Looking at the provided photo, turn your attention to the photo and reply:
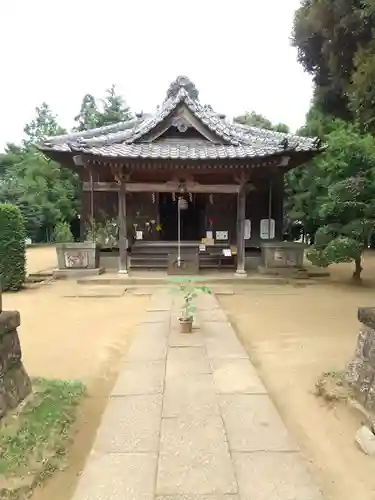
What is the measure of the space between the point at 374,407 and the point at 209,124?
11.5 metres

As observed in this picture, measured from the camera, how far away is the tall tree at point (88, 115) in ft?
115

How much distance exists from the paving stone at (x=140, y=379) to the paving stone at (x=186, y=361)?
0.11 meters

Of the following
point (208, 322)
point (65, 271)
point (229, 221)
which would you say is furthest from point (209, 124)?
point (208, 322)

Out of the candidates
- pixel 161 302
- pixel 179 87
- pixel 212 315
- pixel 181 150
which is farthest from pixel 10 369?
pixel 179 87

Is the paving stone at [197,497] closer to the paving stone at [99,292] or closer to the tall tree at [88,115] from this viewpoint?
the paving stone at [99,292]

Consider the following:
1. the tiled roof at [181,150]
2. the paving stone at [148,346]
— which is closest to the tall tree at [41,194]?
the tiled roof at [181,150]

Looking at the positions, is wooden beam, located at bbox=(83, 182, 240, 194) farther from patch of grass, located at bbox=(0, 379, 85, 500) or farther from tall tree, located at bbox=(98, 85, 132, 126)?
tall tree, located at bbox=(98, 85, 132, 126)

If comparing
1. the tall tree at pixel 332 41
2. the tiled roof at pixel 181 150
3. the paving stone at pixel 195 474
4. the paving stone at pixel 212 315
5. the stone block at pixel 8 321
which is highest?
the tall tree at pixel 332 41

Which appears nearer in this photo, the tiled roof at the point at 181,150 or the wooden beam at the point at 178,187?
the tiled roof at the point at 181,150

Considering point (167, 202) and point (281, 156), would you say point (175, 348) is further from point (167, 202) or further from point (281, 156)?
point (167, 202)

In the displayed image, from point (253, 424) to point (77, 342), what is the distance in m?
3.39

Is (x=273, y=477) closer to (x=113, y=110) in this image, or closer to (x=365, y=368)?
(x=365, y=368)

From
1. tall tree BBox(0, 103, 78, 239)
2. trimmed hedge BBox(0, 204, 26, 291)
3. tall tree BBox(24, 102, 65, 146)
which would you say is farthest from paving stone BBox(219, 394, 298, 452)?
tall tree BBox(24, 102, 65, 146)

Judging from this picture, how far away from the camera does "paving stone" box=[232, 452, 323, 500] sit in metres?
2.39
